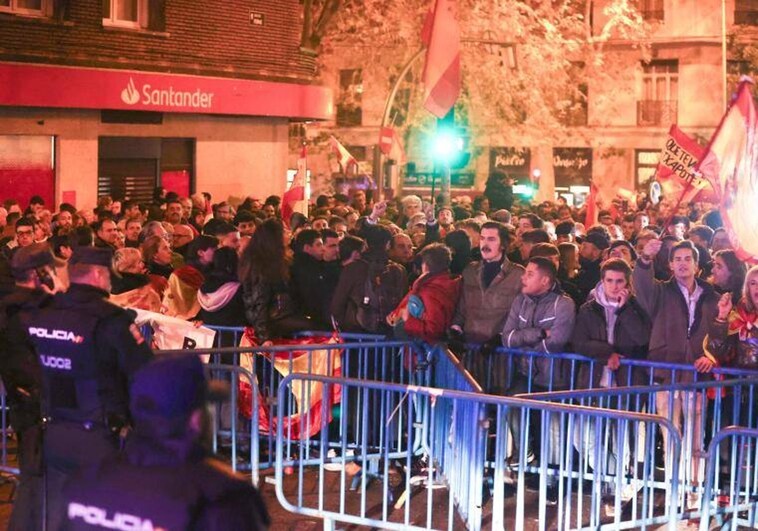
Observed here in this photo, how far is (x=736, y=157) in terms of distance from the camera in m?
10.7

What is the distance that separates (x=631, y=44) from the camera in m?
46.8

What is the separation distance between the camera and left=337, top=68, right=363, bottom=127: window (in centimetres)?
4525

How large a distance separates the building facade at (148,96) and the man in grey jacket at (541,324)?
13143mm

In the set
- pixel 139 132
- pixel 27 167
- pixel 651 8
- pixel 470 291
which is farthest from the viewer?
pixel 651 8

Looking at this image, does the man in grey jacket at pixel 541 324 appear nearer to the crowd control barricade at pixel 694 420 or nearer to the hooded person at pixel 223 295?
the crowd control barricade at pixel 694 420

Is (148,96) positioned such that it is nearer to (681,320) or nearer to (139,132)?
(139,132)

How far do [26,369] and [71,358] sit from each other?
1.18 metres

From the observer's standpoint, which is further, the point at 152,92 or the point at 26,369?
the point at 152,92

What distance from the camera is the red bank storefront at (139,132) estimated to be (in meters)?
20.8

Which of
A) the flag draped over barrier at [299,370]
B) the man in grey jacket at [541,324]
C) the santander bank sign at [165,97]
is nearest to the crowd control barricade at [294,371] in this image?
the flag draped over barrier at [299,370]

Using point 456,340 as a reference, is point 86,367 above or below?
above

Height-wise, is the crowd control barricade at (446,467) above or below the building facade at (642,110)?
below

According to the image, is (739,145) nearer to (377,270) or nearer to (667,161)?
(377,270)

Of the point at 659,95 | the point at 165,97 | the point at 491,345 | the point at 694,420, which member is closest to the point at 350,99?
the point at 659,95
